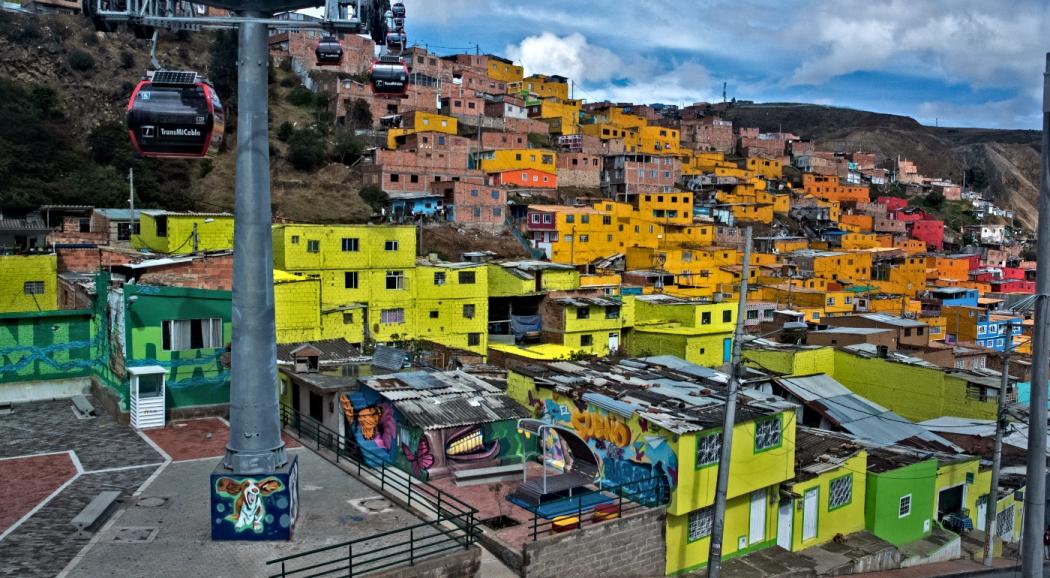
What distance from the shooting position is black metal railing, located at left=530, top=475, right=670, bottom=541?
13.6 meters

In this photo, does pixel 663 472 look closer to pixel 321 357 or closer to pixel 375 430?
pixel 375 430

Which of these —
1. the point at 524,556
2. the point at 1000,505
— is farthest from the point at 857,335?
the point at 524,556

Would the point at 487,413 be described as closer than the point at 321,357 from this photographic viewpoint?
Yes

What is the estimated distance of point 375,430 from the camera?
17422 mm

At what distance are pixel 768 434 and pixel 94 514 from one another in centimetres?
1264

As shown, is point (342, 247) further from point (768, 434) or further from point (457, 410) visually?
point (768, 434)

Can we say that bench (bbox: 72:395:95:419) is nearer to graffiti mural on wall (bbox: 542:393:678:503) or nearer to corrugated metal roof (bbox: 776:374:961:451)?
graffiti mural on wall (bbox: 542:393:678:503)

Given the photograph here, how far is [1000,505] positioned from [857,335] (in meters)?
13.8

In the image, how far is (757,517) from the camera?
17125mm

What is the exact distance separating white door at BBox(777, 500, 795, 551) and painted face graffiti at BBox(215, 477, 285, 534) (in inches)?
443

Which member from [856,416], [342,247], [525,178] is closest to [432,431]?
[856,416]

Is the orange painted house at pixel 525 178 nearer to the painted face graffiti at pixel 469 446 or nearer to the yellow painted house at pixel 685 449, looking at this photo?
the yellow painted house at pixel 685 449

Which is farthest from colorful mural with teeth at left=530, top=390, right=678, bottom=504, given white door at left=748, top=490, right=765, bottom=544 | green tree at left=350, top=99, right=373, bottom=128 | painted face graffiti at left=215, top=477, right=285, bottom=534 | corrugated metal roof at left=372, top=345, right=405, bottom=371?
green tree at left=350, top=99, right=373, bottom=128

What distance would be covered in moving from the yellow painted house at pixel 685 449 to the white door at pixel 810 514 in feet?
2.58
